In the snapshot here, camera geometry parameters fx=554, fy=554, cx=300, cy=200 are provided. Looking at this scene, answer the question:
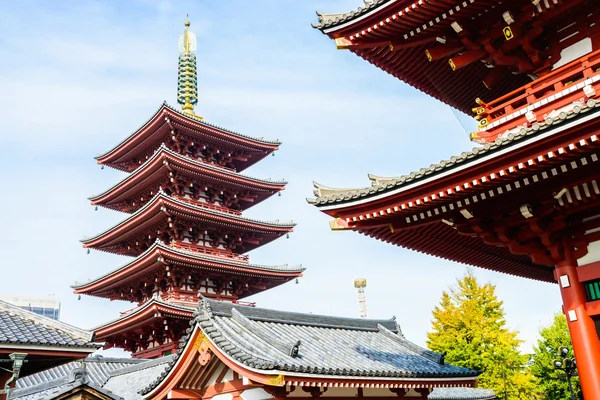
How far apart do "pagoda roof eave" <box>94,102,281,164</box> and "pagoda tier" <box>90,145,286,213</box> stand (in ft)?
7.23

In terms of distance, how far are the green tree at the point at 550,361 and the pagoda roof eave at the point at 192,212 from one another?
20.0 m

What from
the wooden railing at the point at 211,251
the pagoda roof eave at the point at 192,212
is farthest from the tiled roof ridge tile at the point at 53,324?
the wooden railing at the point at 211,251

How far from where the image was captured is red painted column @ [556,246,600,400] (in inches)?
332

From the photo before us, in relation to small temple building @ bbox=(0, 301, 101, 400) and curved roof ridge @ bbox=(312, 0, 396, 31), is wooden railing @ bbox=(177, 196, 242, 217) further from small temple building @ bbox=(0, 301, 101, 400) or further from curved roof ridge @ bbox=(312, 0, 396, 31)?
curved roof ridge @ bbox=(312, 0, 396, 31)

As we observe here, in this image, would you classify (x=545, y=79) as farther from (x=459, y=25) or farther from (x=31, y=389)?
(x=31, y=389)

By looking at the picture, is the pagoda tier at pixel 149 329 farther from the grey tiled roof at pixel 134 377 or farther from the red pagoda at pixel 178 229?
the grey tiled roof at pixel 134 377

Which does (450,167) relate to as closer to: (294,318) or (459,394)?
(294,318)

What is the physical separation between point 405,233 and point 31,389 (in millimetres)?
18298

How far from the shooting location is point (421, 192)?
362 inches

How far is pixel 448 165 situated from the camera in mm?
8625

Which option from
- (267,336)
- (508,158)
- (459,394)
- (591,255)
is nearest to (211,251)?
(459,394)

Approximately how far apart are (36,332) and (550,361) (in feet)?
115

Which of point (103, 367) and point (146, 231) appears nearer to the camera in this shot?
point (103, 367)

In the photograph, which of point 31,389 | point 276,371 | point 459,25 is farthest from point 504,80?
point 31,389
